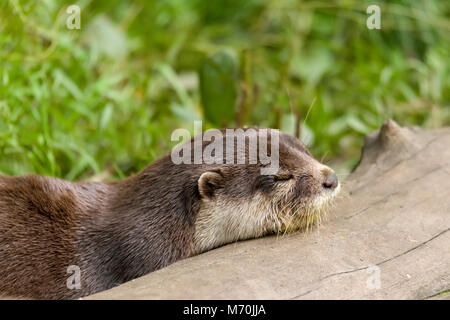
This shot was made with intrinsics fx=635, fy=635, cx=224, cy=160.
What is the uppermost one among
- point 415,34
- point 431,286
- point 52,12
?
point 52,12

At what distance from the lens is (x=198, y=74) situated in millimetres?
4211

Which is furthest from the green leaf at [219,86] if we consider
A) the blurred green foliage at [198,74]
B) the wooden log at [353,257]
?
the wooden log at [353,257]

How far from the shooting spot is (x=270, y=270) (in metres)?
2.22

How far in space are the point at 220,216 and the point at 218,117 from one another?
65.6 inches

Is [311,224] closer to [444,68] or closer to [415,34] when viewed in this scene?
[444,68]

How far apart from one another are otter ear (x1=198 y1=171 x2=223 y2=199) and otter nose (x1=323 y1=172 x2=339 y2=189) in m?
0.42

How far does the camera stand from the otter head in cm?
250
